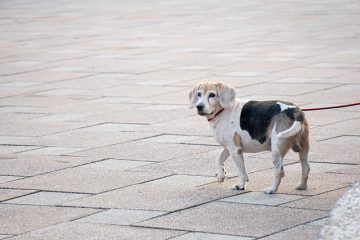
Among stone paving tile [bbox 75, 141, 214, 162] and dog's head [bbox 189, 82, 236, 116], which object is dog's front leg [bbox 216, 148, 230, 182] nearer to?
dog's head [bbox 189, 82, 236, 116]

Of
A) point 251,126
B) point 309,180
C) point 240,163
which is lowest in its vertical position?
point 309,180

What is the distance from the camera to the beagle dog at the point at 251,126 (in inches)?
319

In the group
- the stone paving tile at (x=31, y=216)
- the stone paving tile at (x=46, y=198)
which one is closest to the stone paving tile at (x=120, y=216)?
the stone paving tile at (x=31, y=216)

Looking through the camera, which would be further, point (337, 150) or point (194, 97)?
point (337, 150)

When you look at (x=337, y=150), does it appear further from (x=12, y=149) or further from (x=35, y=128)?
(x=35, y=128)

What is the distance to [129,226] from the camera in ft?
24.5

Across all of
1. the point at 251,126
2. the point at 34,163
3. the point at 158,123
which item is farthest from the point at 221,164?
the point at 158,123

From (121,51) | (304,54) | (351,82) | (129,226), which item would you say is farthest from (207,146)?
(121,51)

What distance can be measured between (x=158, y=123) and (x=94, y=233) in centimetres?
433

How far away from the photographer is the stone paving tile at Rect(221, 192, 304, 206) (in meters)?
Answer: 8.00

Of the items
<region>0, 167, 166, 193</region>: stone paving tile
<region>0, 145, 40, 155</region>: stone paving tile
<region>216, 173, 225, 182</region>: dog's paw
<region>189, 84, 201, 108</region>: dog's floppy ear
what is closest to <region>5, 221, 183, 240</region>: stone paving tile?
<region>0, 167, 166, 193</region>: stone paving tile

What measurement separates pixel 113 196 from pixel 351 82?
6.06m

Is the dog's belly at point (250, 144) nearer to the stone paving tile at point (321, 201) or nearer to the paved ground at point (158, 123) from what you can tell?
the paved ground at point (158, 123)

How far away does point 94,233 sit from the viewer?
24.0 feet
